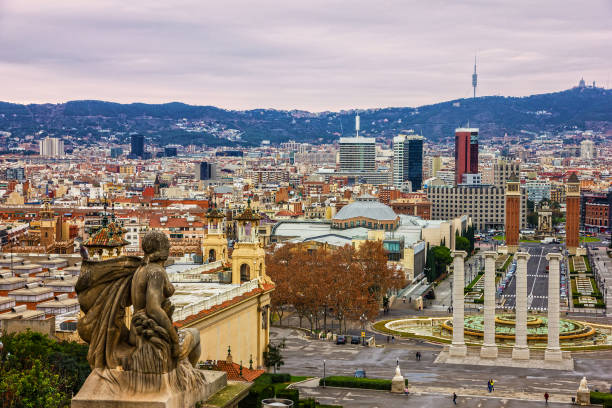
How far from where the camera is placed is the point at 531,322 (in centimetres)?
7600

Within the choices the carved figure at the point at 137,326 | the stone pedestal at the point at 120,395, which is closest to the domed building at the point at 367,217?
the carved figure at the point at 137,326

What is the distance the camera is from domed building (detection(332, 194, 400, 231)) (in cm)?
12962

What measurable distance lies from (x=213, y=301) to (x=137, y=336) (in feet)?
108

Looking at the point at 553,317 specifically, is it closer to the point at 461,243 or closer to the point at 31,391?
the point at 31,391

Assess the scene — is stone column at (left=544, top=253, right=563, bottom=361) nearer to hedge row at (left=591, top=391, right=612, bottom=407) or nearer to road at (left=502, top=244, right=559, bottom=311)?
hedge row at (left=591, top=391, right=612, bottom=407)

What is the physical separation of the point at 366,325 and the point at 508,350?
1608 centimetres

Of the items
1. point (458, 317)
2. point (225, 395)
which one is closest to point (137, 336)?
point (225, 395)

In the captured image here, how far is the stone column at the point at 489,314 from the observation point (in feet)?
209

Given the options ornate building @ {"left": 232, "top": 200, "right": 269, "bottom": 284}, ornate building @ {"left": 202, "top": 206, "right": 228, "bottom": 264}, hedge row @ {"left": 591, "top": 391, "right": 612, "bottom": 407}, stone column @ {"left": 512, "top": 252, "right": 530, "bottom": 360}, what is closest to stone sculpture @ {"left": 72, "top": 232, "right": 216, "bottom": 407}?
ornate building @ {"left": 232, "top": 200, "right": 269, "bottom": 284}

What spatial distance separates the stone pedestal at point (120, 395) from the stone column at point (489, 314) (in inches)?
2166

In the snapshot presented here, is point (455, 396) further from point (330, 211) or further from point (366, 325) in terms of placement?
point (330, 211)

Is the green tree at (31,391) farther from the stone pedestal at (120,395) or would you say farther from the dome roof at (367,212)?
the dome roof at (367,212)

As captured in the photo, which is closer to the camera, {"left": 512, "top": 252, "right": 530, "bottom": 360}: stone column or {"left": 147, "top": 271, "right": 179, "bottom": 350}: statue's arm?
{"left": 147, "top": 271, "right": 179, "bottom": 350}: statue's arm

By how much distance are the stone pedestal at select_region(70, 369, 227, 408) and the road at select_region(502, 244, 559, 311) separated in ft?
282
